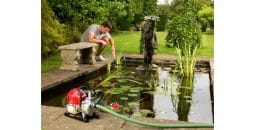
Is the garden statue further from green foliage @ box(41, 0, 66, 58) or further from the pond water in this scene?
green foliage @ box(41, 0, 66, 58)

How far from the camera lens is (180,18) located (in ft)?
24.2

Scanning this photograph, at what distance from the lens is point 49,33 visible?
6.20m

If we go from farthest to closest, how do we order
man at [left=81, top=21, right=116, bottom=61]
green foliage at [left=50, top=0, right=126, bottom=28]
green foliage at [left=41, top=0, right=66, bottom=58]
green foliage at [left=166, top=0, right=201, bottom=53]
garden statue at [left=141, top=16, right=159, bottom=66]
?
green foliage at [left=50, top=0, right=126, bottom=28] < green foliage at [left=166, top=0, right=201, bottom=53] < man at [left=81, top=21, right=116, bottom=61] < green foliage at [left=41, top=0, right=66, bottom=58] < garden statue at [left=141, top=16, right=159, bottom=66]

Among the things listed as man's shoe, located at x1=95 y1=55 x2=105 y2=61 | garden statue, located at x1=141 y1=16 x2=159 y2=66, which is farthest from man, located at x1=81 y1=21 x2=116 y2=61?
garden statue, located at x1=141 y1=16 x2=159 y2=66

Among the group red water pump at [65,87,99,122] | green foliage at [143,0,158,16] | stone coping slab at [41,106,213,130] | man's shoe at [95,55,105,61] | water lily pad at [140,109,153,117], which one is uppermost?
→ green foliage at [143,0,158,16]

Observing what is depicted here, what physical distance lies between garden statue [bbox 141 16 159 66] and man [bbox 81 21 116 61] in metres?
0.59

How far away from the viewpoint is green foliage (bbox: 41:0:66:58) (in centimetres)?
617

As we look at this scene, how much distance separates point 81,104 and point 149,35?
313 cm

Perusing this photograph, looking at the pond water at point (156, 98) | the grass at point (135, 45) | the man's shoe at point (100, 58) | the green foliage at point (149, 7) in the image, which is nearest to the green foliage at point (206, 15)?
the grass at point (135, 45)

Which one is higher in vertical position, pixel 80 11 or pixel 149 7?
pixel 149 7

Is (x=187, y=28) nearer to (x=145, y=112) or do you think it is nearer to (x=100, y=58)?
(x=100, y=58)

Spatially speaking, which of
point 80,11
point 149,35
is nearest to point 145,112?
point 149,35
